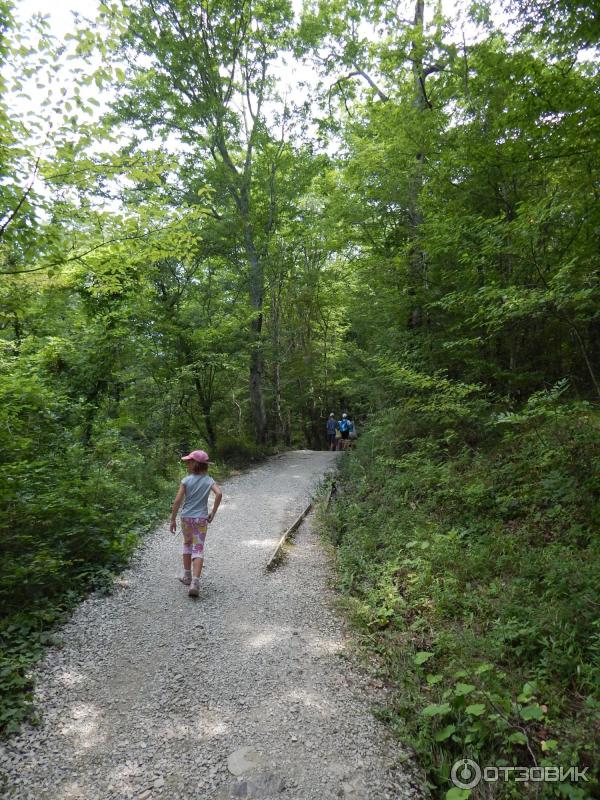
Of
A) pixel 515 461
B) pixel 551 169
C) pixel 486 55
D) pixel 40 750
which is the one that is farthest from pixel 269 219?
pixel 40 750

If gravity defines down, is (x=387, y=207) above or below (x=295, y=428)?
above

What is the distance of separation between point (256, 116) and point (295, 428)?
1823 centimetres

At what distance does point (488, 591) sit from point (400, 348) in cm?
737

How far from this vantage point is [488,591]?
14.5ft

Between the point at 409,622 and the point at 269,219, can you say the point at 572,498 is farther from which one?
the point at 269,219

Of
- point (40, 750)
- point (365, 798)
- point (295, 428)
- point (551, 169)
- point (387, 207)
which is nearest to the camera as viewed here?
point (365, 798)

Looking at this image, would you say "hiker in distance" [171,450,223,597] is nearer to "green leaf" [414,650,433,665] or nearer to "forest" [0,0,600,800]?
"forest" [0,0,600,800]

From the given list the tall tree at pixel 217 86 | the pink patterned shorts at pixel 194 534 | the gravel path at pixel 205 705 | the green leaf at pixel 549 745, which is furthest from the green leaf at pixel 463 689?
the tall tree at pixel 217 86

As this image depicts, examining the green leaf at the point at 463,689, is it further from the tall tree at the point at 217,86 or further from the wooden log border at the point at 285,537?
the tall tree at the point at 217,86

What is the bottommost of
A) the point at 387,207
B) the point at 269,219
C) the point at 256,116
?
the point at 387,207

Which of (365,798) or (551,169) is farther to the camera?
(551,169)

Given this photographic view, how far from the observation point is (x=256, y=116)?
17.1 metres

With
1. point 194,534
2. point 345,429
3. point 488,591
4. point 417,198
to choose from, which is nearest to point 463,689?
point 488,591

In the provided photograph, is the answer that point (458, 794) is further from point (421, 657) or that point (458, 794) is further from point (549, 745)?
point (421, 657)
